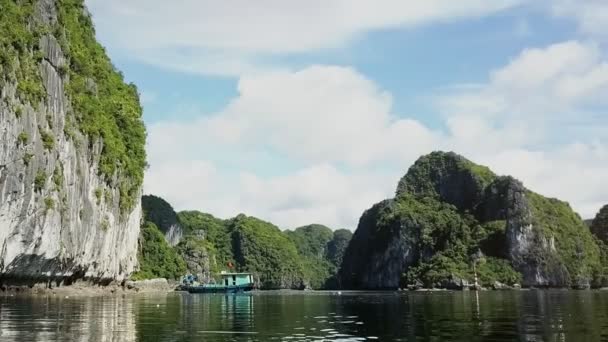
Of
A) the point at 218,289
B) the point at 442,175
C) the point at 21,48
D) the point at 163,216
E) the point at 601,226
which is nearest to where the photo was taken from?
the point at 21,48

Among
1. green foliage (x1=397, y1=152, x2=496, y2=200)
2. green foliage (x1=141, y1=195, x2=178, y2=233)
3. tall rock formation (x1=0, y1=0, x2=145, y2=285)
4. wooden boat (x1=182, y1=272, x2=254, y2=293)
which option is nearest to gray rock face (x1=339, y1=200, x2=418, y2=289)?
green foliage (x1=397, y1=152, x2=496, y2=200)

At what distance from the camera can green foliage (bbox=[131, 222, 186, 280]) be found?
124 meters

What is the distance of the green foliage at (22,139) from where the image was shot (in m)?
52.0

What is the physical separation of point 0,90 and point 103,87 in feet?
128

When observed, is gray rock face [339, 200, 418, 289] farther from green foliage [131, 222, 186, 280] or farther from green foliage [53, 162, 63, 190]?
green foliage [53, 162, 63, 190]

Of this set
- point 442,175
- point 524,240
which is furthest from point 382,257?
point 524,240

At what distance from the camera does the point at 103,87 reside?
88750 mm

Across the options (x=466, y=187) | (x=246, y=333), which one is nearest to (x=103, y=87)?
(x=246, y=333)

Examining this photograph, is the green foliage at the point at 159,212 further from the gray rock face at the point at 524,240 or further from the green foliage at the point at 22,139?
the green foliage at the point at 22,139

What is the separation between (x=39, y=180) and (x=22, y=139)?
437 centimetres

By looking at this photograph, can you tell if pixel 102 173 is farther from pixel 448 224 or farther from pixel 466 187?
pixel 466 187

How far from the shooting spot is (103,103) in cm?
8606

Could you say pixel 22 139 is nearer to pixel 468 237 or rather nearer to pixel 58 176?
pixel 58 176

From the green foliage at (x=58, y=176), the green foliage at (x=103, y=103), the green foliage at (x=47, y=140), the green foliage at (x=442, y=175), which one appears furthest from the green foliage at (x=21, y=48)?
the green foliage at (x=442, y=175)
